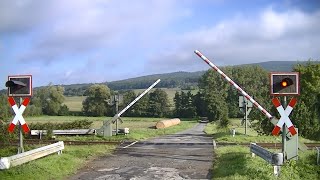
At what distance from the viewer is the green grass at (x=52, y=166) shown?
11087 mm

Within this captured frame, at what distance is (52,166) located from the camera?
1255 centimetres

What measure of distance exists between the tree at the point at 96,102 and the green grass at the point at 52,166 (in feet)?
225

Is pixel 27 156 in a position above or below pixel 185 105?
below

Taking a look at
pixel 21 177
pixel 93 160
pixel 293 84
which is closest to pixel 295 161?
pixel 293 84

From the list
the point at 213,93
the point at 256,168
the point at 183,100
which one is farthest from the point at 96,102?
the point at 256,168

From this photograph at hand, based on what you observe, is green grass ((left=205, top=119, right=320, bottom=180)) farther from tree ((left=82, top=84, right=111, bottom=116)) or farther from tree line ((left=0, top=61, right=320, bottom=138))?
tree ((left=82, top=84, right=111, bottom=116))

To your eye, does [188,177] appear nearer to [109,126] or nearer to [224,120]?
[109,126]

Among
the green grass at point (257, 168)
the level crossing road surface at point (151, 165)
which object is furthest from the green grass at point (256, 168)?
the level crossing road surface at point (151, 165)

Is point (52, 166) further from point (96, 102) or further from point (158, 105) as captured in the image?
point (158, 105)

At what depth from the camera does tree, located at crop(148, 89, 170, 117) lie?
90.3 m

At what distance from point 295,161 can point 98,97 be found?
247 ft

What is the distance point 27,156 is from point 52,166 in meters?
0.80

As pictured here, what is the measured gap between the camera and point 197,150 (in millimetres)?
18500

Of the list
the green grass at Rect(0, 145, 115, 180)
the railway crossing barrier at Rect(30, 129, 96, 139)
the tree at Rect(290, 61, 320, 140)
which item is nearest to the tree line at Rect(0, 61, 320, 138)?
the tree at Rect(290, 61, 320, 140)
